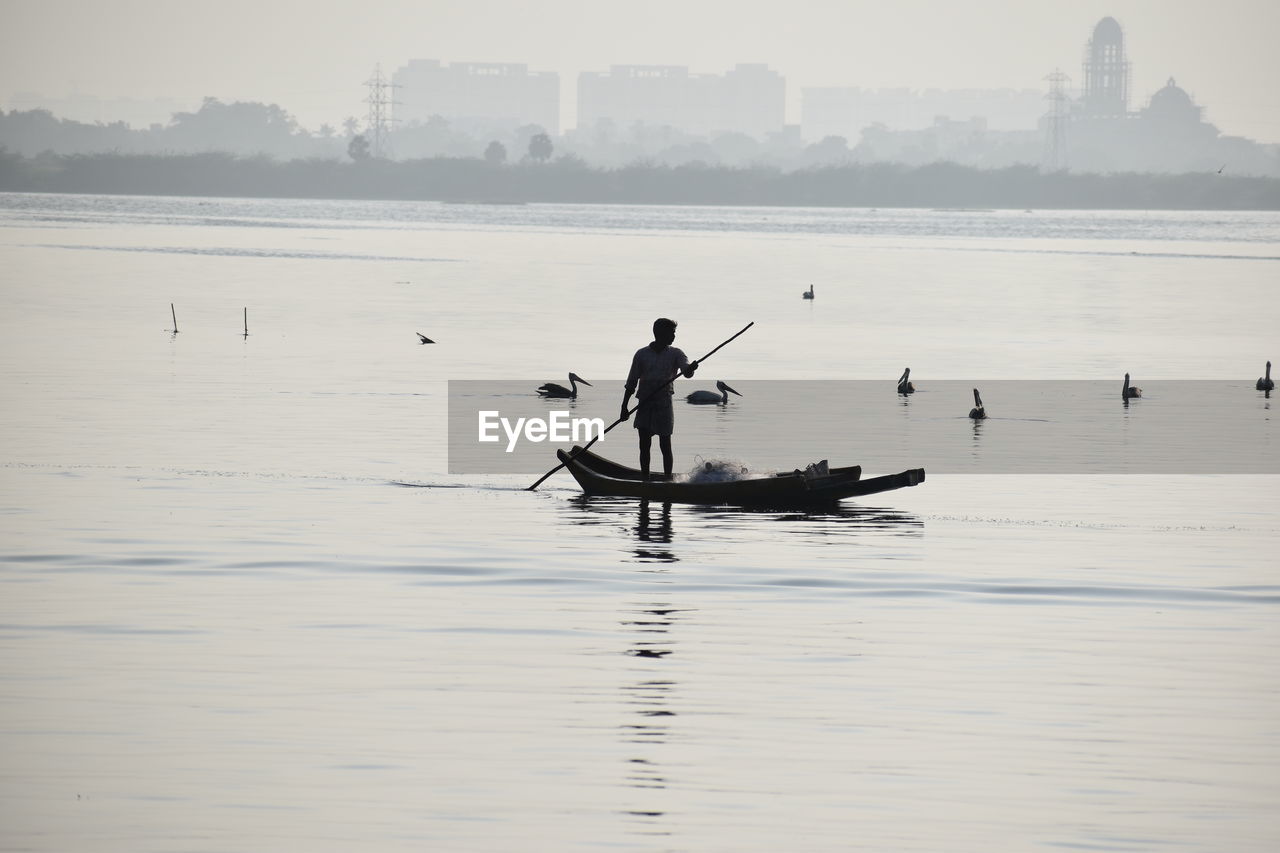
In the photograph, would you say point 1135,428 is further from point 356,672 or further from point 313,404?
point 356,672

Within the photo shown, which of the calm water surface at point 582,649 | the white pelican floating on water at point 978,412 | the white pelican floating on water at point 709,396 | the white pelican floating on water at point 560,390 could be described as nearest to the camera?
the calm water surface at point 582,649

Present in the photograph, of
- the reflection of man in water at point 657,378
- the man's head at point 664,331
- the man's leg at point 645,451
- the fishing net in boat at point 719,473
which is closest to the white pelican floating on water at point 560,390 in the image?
the man's leg at point 645,451

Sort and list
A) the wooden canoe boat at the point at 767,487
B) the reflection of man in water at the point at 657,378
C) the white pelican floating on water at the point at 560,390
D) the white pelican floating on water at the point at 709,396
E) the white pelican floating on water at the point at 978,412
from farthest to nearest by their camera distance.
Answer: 1. the white pelican floating on water at the point at 709,396
2. the white pelican floating on water at the point at 560,390
3. the white pelican floating on water at the point at 978,412
4. the wooden canoe boat at the point at 767,487
5. the reflection of man in water at the point at 657,378

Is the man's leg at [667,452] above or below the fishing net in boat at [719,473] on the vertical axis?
above

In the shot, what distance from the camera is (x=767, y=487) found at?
23.1 meters

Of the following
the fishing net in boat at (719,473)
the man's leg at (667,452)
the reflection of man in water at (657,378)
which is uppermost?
the reflection of man in water at (657,378)

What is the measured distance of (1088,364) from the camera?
5122 centimetres

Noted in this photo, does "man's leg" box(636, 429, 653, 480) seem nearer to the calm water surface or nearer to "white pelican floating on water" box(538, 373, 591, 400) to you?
the calm water surface

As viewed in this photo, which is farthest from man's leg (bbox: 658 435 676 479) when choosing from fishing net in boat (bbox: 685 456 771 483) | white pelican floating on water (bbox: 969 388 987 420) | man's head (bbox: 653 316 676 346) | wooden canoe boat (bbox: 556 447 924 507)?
white pelican floating on water (bbox: 969 388 987 420)

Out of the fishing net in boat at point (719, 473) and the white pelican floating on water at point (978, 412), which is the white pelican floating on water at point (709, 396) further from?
the fishing net in boat at point (719, 473)

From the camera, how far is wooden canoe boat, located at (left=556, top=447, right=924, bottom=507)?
2283cm

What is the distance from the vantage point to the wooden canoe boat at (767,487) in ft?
74.9

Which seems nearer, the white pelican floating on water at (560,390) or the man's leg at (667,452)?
the man's leg at (667,452)

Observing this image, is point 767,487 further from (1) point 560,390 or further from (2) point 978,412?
(1) point 560,390
